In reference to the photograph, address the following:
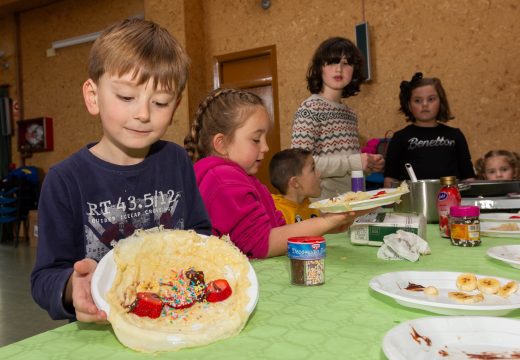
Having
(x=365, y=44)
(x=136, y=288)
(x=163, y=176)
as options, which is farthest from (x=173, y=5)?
(x=136, y=288)

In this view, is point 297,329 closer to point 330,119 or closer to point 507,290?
point 507,290

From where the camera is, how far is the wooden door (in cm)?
564

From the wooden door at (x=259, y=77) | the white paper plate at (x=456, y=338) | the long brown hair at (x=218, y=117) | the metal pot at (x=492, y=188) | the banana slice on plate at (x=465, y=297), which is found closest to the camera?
the white paper plate at (x=456, y=338)

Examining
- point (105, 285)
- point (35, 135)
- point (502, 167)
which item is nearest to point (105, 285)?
point (105, 285)

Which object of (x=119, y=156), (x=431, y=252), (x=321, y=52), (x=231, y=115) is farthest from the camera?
(x=321, y=52)

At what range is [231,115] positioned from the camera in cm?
162

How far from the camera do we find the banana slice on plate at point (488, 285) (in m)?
0.90

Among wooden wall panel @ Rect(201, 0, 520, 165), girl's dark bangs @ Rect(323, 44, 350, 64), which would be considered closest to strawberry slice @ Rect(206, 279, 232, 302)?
girl's dark bangs @ Rect(323, 44, 350, 64)

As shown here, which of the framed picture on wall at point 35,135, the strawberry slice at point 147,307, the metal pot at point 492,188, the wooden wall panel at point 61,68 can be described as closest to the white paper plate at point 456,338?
the strawberry slice at point 147,307

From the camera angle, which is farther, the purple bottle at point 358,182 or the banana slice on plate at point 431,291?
the purple bottle at point 358,182

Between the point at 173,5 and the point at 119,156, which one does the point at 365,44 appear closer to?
the point at 173,5

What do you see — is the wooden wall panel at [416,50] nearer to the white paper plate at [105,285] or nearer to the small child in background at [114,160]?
the small child in background at [114,160]

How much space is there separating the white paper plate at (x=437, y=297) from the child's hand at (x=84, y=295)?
20.2 inches

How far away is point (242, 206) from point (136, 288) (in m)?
0.62
